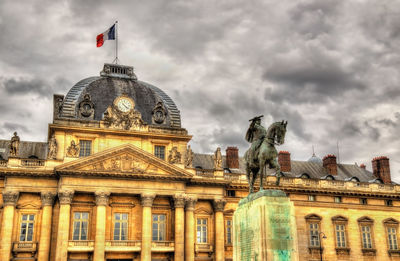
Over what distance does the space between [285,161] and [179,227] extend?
17045mm

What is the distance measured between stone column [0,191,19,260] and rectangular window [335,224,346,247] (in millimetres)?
30728

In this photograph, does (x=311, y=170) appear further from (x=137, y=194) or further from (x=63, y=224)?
(x=63, y=224)

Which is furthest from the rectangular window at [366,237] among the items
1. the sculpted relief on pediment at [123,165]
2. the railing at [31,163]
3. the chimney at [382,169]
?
the railing at [31,163]

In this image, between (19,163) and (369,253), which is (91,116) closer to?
(19,163)

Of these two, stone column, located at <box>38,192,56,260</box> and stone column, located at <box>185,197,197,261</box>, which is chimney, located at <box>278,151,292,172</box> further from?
stone column, located at <box>38,192,56,260</box>

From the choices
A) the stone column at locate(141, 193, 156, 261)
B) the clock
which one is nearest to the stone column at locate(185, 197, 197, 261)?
the stone column at locate(141, 193, 156, 261)

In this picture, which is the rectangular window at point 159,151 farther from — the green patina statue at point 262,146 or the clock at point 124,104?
the green patina statue at point 262,146

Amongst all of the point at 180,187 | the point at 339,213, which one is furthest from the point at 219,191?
the point at 339,213

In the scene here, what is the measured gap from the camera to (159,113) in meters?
47.0

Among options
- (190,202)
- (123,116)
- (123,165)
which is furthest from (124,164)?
(190,202)

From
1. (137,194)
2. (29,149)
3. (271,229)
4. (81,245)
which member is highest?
(29,149)

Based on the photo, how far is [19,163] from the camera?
40.1m

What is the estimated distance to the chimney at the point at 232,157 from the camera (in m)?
51.7

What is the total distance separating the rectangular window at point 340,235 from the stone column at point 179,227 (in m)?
16.8
